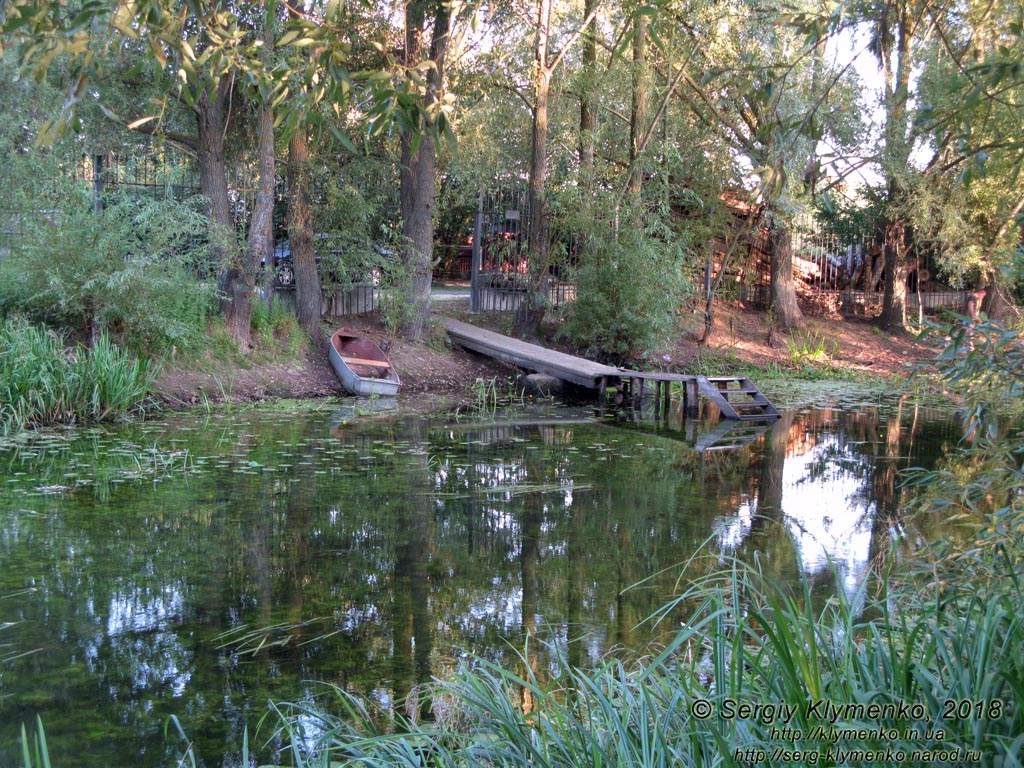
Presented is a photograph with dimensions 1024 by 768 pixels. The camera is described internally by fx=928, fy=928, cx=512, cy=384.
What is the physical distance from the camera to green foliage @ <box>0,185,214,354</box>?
10625 mm

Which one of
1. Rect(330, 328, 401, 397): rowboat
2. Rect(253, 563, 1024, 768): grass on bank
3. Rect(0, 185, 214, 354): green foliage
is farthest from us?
Rect(330, 328, 401, 397): rowboat

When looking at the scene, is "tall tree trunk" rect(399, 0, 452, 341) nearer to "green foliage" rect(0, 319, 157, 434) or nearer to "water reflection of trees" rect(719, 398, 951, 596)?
"green foliage" rect(0, 319, 157, 434)

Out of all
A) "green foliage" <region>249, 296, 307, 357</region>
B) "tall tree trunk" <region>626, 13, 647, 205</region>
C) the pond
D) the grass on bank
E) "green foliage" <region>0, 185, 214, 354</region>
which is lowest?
the pond

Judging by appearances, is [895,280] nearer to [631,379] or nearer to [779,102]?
[779,102]

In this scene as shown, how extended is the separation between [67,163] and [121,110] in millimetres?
1079

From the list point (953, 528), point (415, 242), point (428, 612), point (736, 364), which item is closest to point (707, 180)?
point (736, 364)

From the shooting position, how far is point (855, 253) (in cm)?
2094

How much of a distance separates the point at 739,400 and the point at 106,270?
27.2ft

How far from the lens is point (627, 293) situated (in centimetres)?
1493

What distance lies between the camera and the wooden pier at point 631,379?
1261cm

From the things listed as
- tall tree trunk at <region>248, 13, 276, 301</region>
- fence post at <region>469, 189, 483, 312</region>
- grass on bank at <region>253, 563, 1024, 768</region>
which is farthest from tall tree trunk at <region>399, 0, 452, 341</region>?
grass on bank at <region>253, 563, 1024, 768</region>

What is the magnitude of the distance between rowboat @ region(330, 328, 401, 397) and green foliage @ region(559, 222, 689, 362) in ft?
11.7

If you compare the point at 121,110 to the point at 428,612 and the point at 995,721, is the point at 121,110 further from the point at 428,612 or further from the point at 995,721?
the point at 995,721

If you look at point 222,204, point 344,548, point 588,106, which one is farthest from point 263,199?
point 344,548
